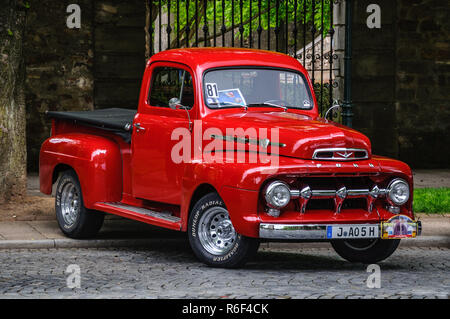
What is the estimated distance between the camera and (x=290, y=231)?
8086mm

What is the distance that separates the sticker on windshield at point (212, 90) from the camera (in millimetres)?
9375

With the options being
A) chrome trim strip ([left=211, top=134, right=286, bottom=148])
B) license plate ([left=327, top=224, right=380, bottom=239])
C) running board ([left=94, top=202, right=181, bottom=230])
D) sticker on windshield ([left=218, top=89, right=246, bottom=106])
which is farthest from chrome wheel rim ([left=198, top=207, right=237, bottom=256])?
sticker on windshield ([left=218, top=89, right=246, bottom=106])

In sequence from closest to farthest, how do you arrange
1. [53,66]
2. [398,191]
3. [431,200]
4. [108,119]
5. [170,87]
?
[398,191] < [170,87] < [108,119] < [431,200] < [53,66]

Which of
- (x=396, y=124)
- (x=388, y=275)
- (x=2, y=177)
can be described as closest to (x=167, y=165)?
(x=388, y=275)

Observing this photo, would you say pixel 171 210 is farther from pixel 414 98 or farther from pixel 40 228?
pixel 414 98

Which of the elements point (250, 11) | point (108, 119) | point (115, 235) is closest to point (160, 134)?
point (108, 119)

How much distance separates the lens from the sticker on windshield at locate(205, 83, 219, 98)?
9375 mm

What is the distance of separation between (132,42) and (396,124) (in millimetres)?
5415

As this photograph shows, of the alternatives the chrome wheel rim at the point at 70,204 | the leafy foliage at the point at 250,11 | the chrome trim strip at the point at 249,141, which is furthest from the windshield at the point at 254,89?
the leafy foliage at the point at 250,11

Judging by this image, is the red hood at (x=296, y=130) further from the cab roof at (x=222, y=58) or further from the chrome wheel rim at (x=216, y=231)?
the chrome wheel rim at (x=216, y=231)

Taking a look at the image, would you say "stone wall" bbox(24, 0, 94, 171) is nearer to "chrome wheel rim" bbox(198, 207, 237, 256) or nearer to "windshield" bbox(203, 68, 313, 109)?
"windshield" bbox(203, 68, 313, 109)

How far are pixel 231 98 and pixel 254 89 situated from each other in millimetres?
323

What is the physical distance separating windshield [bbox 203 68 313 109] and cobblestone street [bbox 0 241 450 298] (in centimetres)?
161

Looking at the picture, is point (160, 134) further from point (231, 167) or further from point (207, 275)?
point (207, 275)
